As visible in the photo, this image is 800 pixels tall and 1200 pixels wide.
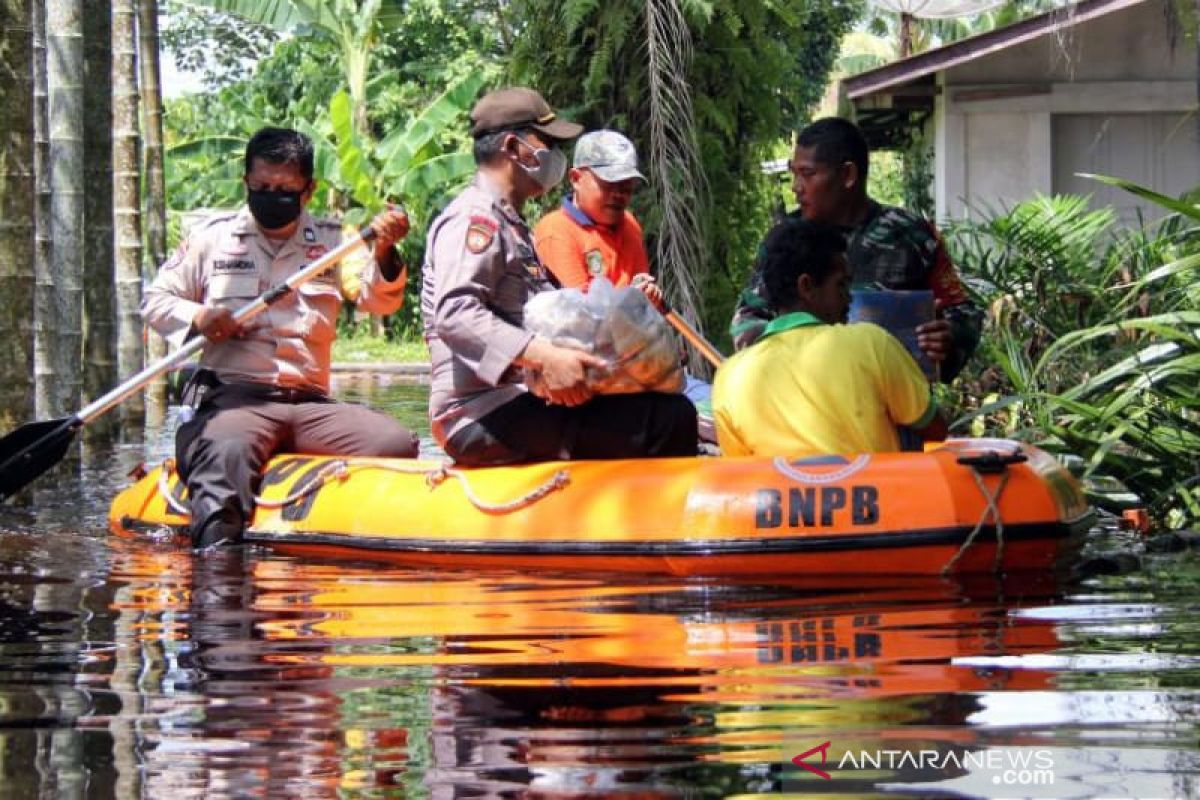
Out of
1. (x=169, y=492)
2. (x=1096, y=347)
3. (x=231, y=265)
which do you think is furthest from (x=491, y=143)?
(x=1096, y=347)

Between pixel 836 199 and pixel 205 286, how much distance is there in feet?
9.71

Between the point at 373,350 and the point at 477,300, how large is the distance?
22036 millimetres

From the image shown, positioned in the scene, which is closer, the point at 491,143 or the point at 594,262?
the point at 491,143

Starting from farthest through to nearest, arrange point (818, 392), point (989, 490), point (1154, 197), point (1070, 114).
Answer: point (1070, 114) → point (1154, 197) → point (989, 490) → point (818, 392)

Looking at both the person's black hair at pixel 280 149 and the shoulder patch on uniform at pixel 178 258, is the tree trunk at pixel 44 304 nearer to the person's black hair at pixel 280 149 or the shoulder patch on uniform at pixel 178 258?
the shoulder patch on uniform at pixel 178 258

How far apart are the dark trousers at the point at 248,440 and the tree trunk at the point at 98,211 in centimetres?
505

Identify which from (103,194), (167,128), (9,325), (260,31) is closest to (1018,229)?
(9,325)

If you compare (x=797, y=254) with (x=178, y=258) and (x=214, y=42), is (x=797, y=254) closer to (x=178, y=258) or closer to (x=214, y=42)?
(x=178, y=258)

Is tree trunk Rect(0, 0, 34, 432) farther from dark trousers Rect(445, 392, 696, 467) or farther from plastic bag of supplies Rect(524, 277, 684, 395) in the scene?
plastic bag of supplies Rect(524, 277, 684, 395)

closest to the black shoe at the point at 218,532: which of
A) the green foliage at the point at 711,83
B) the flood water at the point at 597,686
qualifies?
the flood water at the point at 597,686

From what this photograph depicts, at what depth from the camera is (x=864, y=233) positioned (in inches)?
309

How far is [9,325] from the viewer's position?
10.7 meters

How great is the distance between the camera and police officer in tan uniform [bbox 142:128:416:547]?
8.96 metres

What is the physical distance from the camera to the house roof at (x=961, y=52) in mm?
16844
